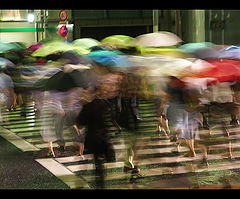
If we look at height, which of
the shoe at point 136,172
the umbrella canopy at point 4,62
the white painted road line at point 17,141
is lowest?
the white painted road line at point 17,141

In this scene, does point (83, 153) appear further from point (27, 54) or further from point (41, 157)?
point (27, 54)

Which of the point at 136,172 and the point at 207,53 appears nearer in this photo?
the point at 136,172

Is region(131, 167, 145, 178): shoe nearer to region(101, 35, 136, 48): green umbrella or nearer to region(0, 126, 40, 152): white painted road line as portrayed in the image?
region(0, 126, 40, 152): white painted road line

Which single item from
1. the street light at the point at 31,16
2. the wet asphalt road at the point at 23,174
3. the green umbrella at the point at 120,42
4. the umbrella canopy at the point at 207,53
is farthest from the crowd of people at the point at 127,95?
the street light at the point at 31,16

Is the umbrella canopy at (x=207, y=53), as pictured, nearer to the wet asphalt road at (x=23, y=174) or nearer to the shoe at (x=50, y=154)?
the shoe at (x=50, y=154)

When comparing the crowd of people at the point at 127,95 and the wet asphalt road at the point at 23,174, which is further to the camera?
the wet asphalt road at the point at 23,174

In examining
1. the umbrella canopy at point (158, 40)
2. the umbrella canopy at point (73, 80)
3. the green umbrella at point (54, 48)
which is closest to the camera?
the umbrella canopy at point (73, 80)

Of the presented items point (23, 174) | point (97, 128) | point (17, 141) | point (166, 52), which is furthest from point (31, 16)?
point (97, 128)

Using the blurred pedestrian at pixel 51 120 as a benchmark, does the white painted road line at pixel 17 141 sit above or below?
below

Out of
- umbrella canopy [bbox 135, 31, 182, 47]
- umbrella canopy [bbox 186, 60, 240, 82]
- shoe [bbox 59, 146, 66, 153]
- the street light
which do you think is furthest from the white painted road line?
the street light

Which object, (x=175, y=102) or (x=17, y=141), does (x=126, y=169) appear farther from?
(x=17, y=141)

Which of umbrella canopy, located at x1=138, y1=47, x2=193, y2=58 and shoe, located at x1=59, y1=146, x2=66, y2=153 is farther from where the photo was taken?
shoe, located at x1=59, y1=146, x2=66, y2=153

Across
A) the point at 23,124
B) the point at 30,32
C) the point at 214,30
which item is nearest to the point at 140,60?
the point at 23,124

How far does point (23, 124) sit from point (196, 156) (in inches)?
275
